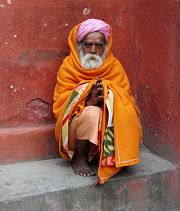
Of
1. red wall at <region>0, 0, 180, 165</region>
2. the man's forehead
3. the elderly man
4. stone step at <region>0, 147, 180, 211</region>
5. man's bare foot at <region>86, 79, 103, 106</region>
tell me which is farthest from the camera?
red wall at <region>0, 0, 180, 165</region>

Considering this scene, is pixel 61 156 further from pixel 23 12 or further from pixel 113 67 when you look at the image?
pixel 23 12

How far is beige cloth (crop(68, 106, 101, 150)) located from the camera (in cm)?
366

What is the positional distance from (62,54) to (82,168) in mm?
963

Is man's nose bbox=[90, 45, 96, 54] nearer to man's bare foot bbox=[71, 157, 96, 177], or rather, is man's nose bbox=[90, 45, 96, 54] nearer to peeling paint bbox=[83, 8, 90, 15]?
peeling paint bbox=[83, 8, 90, 15]

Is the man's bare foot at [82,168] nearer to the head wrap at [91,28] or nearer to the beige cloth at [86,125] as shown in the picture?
the beige cloth at [86,125]

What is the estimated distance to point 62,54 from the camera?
415 cm

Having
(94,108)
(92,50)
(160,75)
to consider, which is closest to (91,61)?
(92,50)

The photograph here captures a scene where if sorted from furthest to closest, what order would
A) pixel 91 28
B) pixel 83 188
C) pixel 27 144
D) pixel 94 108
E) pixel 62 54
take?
pixel 62 54
pixel 27 144
pixel 91 28
pixel 94 108
pixel 83 188

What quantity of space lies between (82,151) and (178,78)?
953 millimetres

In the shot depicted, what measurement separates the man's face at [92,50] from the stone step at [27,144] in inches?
25.7

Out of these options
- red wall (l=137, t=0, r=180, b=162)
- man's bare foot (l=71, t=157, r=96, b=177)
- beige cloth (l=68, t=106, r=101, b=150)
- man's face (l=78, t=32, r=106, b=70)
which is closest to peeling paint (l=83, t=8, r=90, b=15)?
man's face (l=78, t=32, r=106, b=70)

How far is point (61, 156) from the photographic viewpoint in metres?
4.17

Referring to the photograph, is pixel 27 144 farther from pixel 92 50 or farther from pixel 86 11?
pixel 86 11

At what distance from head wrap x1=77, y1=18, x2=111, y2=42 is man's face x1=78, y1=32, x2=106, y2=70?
29 mm
